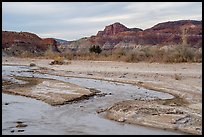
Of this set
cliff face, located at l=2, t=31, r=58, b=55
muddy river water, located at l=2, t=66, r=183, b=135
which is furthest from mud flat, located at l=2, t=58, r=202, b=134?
cliff face, located at l=2, t=31, r=58, b=55

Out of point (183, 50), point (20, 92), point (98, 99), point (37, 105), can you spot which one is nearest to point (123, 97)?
point (98, 99)

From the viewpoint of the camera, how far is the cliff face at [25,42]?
323ft

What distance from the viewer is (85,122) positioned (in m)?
11.6

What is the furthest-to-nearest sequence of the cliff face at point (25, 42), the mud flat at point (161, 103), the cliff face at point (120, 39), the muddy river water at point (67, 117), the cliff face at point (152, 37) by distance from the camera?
the cliff face at point (152, 37) → the cliff face at point (120, 39) → the cliff face at point (25, 42) → the mud flat at point (161, 103) → the muddy river water at point (67, 117)

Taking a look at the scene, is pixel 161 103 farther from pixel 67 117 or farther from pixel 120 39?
pixel 120 39

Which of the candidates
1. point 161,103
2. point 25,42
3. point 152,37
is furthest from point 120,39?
point 161,103

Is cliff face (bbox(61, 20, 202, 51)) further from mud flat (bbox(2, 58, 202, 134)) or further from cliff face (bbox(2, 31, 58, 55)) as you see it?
mud flat (bbox(2, 58, 202, 134))

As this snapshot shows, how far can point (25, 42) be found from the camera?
347 feet

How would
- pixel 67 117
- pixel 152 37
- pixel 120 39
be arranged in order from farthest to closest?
1. pixel 120 39
2. pixel 152 37
3. pixel 67 117

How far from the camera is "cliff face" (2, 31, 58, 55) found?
98406 mm

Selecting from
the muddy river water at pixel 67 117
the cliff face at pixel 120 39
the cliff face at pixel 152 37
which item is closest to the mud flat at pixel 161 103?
the muddy river water at pixel 67 117

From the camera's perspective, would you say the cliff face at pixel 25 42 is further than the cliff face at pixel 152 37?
No

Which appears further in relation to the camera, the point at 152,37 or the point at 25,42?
the point at 152,37

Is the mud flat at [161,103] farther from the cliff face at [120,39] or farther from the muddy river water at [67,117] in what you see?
the cliff face at [120,39]
